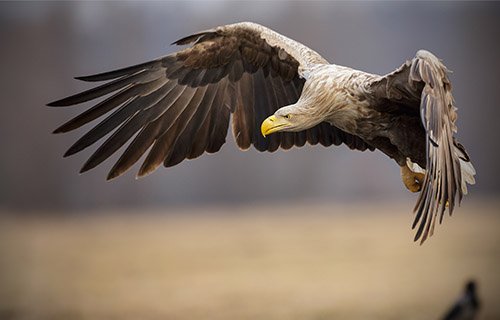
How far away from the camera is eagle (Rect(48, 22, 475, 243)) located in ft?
12.3

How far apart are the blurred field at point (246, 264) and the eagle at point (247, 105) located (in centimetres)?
274

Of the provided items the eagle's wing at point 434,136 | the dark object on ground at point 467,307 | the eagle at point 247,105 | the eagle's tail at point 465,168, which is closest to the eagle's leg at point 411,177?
the eagle at point 247,105

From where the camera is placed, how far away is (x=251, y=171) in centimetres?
1028

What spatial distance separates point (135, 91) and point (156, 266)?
4.95m

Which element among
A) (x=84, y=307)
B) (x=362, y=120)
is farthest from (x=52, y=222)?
(x=362, y=120)

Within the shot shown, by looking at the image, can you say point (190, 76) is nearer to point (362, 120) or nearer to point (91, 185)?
point (362, 120)

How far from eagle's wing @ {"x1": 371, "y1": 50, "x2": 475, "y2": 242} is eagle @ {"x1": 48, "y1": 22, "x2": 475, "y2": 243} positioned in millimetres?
20

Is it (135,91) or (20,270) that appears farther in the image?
(20,270)

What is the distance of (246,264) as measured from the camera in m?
9.06

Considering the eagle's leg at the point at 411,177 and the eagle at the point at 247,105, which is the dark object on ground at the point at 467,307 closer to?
the eagle at the point at 247,105

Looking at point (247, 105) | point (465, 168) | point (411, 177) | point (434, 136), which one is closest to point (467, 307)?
point (411, 177)

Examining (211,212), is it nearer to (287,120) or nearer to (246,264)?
(246,264)

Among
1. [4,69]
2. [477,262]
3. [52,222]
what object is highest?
[4,69]

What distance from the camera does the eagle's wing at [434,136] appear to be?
3.09 metres
